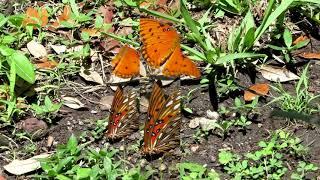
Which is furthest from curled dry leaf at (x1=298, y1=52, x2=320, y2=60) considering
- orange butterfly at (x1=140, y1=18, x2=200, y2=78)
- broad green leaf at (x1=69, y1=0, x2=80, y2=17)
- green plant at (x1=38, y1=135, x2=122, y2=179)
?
broad green leaf at (x1=69, y1=0, x2=80, y2=17)

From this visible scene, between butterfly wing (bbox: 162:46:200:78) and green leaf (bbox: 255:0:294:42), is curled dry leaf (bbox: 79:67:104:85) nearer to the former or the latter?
butterfly wing (bbox: 162:46:200:78)

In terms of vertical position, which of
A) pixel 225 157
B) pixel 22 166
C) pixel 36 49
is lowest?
pixel 22 166

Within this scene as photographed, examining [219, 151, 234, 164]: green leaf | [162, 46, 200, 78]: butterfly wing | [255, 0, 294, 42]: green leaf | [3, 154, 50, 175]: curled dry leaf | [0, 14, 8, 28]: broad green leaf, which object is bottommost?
[3, 154, 50, 175]: curled dry leaf

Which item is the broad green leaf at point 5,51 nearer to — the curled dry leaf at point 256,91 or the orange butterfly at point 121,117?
the orange butterfly at point 121,117

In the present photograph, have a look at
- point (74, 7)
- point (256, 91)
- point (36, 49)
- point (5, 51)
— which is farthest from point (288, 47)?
point (5, 51)

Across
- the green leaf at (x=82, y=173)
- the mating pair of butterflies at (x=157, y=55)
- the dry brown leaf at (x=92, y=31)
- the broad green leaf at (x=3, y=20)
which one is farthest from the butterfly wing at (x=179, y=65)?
the broad green leaf at (x=3, y=20)

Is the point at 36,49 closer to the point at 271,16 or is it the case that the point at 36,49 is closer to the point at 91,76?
the point at 91,76
